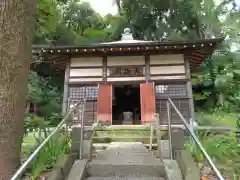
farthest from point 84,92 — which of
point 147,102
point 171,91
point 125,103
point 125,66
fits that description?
point 125,103

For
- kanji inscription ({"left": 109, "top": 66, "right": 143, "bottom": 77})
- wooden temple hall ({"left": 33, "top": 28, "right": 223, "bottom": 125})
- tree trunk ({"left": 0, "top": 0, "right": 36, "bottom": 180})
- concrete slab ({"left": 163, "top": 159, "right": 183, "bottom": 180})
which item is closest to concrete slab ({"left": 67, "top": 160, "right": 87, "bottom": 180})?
tree trunk ({"left": 0, "top": 0, "right": 36, "bottom": 180})

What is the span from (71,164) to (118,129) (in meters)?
2.35

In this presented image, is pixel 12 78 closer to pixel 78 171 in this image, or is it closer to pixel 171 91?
pixel 78 171

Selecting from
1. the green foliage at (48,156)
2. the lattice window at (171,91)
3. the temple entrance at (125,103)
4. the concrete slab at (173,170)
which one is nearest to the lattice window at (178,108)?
the lattice window at (171,91)

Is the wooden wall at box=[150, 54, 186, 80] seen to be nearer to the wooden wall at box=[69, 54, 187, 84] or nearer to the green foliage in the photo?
the wooden wall at box=[69, 54, 187, 84]

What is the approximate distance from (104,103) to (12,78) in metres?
6.27

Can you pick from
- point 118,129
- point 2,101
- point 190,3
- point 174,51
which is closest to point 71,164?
point 2,101

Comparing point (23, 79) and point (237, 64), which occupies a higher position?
point (237, 64)

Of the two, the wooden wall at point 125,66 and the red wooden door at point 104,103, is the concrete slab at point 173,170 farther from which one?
the wooden wall at point 125,66

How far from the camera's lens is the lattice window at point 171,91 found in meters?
8.50

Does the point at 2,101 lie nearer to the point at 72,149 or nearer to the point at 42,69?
the point at 72,149

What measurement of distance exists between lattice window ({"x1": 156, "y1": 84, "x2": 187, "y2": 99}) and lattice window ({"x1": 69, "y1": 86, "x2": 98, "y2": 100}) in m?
2.58

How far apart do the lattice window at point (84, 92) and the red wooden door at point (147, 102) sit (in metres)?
1.97

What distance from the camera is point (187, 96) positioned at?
8383 mm
